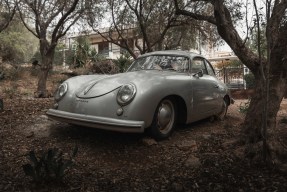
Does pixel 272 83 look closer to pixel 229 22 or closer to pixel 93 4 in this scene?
pixel 229 22

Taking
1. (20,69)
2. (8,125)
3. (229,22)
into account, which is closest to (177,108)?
(229,22)

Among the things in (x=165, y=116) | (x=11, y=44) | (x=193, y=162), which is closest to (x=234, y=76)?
(x=165, y=116)

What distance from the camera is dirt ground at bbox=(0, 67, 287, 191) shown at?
11.8ft

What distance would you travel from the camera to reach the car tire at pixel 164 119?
4793mm

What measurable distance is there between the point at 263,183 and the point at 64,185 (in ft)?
6.90

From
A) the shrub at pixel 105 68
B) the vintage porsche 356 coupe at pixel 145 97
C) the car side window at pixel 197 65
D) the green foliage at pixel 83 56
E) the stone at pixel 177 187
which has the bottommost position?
the stone at pixel 177 187

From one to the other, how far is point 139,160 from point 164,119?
0.85 m

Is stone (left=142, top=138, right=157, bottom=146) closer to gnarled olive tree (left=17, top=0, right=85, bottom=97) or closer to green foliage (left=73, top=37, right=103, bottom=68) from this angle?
gnarled olive tree (left=17, top=0, right=85, bottom=97)

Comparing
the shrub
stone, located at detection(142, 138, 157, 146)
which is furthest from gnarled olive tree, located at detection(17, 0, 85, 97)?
stone, located at detection(142, 138, 157, 146)

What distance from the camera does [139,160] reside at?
4.35 metres

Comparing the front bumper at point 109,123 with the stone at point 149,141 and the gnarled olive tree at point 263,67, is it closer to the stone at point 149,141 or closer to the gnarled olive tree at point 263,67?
the stone at point 149,141

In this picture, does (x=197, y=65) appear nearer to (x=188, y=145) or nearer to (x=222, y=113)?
(x=222, y=113)

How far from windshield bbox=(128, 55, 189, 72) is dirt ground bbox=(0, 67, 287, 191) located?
108 centimetres

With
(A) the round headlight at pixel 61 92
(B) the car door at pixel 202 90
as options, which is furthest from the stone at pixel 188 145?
(A) the round headlight at pixel 61 92
